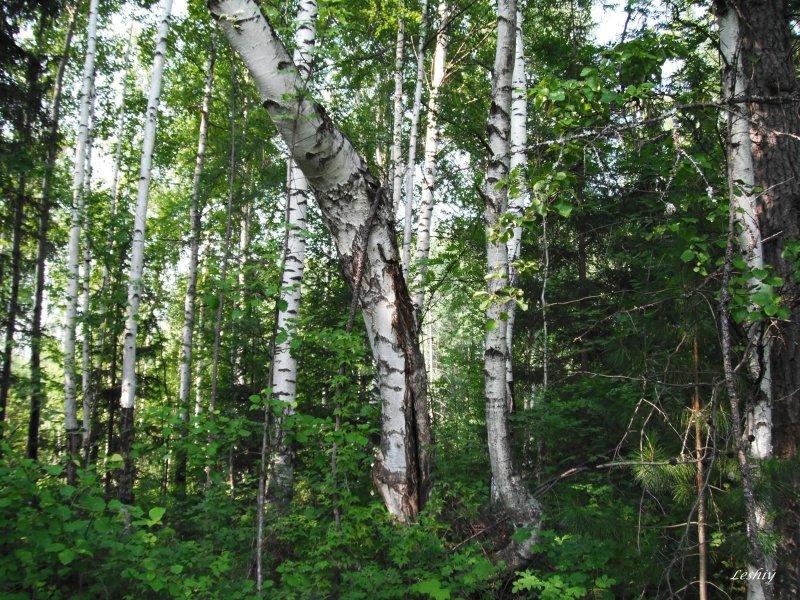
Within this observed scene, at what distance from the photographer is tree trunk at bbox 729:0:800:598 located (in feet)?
9.32

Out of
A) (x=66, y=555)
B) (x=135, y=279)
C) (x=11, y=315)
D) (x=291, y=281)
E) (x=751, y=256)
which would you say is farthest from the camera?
(x=135, y=279)

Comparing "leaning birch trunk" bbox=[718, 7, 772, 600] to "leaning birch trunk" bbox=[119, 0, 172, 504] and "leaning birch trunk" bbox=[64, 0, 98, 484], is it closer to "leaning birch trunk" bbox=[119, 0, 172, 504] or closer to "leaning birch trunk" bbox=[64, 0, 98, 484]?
"leaning birch trunk" bbox=[119, 0, 172, 504]

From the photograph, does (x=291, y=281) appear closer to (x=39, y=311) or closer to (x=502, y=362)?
(x=502, y=362)

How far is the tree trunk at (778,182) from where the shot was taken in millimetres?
2840

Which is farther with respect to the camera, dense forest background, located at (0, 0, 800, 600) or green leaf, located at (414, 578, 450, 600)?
green leaf, located at (414, 578, 450, 600)

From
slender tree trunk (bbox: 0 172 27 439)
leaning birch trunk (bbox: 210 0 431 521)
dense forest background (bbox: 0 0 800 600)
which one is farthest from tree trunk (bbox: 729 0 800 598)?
slender tree trunk (bbox: 0 172 27 439)

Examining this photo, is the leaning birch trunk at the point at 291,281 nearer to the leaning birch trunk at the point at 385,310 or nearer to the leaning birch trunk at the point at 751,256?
the leaning birch trunk at the point at 385,310

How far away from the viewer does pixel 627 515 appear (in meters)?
3.35

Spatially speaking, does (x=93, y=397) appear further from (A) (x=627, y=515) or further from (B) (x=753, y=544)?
(B) (x=753, y=544)

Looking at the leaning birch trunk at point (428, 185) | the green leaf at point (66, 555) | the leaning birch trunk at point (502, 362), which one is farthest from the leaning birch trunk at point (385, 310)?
the leaning birch trunk at point (428, 185)

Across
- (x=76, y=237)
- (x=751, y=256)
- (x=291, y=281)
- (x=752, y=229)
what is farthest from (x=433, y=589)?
(x=76, y=237)

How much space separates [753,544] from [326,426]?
252 centimetres

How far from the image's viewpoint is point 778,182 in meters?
3.09

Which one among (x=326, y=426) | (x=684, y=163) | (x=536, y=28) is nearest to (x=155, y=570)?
(x=326, y=426)
